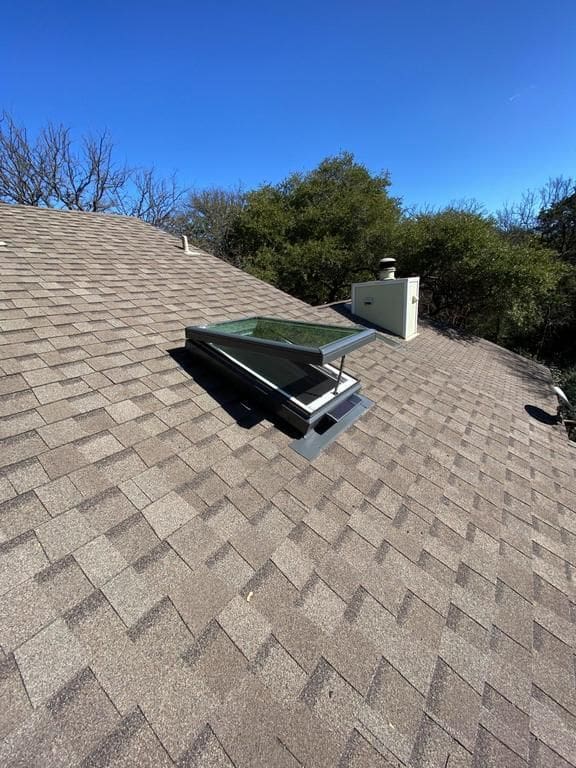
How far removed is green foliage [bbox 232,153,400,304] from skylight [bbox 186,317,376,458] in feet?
47.9

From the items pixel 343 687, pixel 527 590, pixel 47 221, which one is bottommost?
pixel 527 590

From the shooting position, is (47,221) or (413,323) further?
(413,323)

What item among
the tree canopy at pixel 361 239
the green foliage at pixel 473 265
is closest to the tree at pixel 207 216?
the tree canopy at pixel 361 239

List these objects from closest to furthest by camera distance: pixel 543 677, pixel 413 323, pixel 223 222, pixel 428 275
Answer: pixel 543 677, pixel 413 323, pixel 428 275, pixel 223 222

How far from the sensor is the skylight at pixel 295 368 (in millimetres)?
2643

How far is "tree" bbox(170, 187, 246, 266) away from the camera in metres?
21.7

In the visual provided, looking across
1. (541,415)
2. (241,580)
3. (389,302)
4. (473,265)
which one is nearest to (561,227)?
(473,265)

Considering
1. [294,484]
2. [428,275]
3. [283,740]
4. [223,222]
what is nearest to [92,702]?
[283,740]

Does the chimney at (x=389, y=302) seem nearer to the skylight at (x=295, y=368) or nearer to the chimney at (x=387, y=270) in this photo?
the chimney at (x=387, y=270)

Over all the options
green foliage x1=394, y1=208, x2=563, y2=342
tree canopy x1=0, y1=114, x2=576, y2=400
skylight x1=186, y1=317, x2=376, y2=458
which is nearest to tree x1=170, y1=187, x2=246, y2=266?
tree canopy x1=0, y1=114, x2=576, y2=400

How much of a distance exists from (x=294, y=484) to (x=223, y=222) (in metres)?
23.4

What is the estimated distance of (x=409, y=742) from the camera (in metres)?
1.29

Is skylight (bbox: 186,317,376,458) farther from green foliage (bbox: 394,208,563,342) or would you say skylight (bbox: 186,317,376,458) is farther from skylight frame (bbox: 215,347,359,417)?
green foliage (bbox: 394,208,563,342)

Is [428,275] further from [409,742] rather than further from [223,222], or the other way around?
[409,742]
